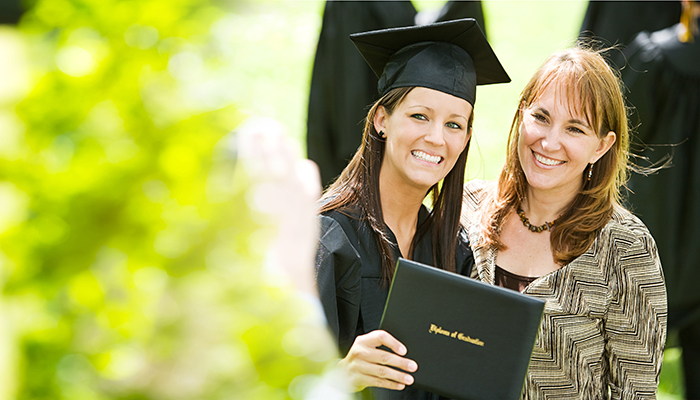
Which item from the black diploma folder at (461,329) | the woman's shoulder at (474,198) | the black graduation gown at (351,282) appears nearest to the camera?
the black diploma folder at (461,329)

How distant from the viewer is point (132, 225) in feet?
1.75

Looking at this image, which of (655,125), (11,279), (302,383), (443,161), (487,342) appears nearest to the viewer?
(11,279)

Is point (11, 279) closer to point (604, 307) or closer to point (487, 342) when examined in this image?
point (487, 342)

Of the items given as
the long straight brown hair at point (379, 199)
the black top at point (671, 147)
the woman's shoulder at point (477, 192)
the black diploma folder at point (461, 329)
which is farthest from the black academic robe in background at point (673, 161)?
the black diploma folder at point (461, 329)

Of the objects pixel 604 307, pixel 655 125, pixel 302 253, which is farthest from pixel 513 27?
pixel 302 253

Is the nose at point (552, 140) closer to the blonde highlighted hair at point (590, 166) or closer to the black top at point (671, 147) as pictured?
the blonde highlighted hair at point (590, 166)

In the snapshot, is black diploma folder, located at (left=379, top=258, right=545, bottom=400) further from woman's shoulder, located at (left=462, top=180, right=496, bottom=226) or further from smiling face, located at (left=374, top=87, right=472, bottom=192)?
woman's shoulder, located at (left=462, top=180, right=496, bottom=226)

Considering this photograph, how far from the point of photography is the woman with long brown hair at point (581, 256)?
222 cm

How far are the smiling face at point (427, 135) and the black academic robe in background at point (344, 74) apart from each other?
1.67 metres

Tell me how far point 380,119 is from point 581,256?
2.95 feet

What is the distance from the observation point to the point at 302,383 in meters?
0.60

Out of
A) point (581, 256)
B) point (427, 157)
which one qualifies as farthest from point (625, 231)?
point (427, 157)

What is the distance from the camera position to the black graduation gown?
1.95 m

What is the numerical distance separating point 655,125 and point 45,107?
3.82 metres
